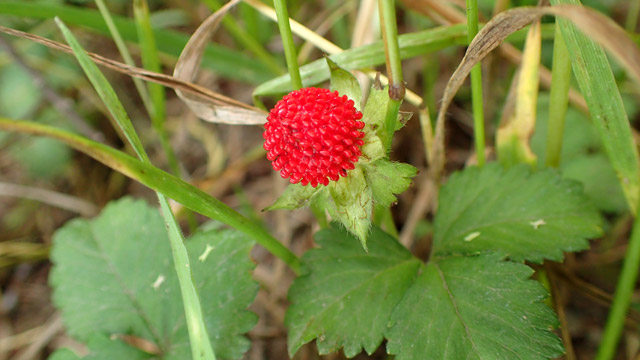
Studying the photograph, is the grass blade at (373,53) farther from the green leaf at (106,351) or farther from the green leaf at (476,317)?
the green leaf at (106,351)

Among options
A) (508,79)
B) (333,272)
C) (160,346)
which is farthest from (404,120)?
(508,79)

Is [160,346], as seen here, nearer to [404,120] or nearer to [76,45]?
[76,45]

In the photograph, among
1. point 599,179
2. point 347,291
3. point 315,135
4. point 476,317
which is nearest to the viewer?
point 315,135

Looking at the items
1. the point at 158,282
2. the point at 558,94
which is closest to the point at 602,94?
the point at 558,94

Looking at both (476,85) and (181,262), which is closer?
(181,262)

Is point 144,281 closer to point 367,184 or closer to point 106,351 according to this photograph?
point 106,351
